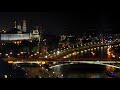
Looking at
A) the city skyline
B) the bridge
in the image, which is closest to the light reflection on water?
the bridge

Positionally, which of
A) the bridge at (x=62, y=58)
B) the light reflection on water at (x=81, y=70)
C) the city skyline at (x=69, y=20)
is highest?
the city skyline at (x=69, y=20)

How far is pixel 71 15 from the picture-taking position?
391 centimetres

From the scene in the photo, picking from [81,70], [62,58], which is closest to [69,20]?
[62,58]

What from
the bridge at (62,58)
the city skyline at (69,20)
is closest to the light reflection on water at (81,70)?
the bridge at (62,58)

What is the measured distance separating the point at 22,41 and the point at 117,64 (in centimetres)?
158

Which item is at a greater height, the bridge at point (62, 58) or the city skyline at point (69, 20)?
the city skyline at point (69, 20)

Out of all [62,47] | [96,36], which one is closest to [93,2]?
[96,36]

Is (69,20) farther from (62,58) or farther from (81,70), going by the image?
(81,70)

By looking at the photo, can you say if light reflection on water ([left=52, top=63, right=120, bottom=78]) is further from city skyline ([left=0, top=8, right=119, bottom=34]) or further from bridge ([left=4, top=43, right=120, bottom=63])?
city skyline ([left=0, top=8, right=119, bottom=34])

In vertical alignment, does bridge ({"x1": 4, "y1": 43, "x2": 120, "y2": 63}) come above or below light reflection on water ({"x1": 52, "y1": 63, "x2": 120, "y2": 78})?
above

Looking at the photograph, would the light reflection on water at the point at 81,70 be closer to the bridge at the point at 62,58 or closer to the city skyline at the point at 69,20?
the bridge at the point at 62,58

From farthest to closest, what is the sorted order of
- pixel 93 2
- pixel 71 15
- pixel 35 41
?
pixel 35 41, pixel 71 15, pixel 93 2

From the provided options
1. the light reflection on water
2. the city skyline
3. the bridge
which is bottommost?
the light reflection on water
